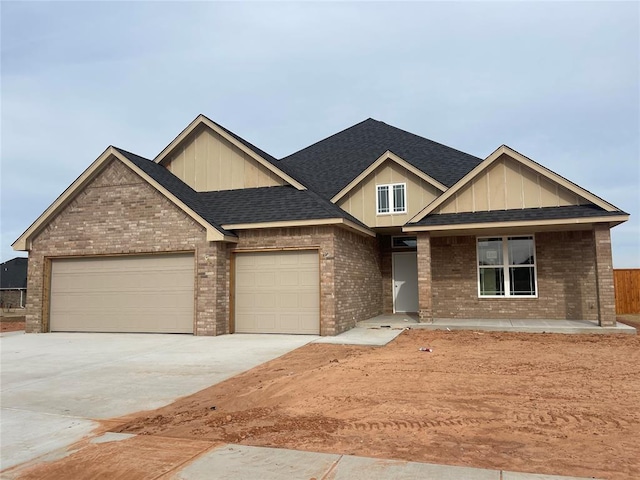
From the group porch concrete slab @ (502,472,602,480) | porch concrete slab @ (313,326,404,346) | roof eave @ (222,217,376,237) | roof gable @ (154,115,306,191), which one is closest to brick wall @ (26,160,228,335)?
roof eave @ (222,217,376,237)

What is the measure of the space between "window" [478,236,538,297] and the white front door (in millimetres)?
3335

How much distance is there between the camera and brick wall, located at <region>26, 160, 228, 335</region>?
14438 millimetres

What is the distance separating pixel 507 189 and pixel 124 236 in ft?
41.0

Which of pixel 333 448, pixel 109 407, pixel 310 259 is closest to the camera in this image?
pixel 333 448

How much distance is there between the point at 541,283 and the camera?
15344 mm

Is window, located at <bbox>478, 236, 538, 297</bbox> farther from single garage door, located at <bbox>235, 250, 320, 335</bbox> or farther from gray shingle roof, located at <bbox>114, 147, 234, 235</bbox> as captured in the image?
gray shingle roof, located at <bbox>114, 147, 234, 235</bbox>

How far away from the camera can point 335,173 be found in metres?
20.8

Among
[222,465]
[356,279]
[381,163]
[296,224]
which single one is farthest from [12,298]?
[222,465]

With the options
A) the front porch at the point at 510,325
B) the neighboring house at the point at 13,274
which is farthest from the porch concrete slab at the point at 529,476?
the neighboring house at the point at 13,274

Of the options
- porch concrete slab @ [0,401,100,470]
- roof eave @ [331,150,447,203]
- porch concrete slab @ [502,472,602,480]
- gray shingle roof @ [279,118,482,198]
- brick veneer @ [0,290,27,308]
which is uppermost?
gray shingle roof @ [279,118,482,198]

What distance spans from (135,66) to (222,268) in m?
7.67

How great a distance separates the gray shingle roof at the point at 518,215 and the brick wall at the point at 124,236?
6.83 m

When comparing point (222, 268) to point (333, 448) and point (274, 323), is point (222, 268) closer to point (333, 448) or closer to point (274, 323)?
point (274, 323)

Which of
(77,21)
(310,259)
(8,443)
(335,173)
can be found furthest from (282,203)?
(8,443)
